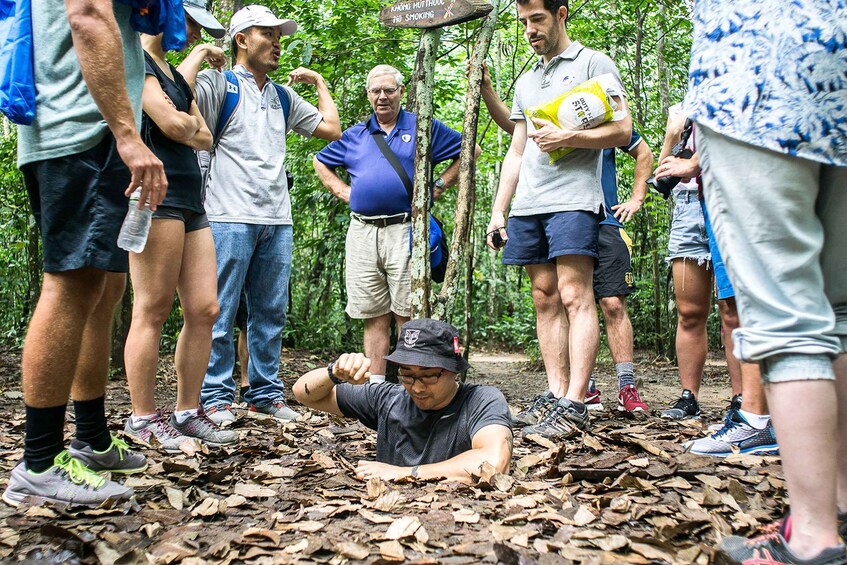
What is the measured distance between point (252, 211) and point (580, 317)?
2222mm

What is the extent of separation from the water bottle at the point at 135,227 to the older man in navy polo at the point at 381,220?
2.58 m

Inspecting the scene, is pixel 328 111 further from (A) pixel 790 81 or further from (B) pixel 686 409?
(A) pixel 790 81

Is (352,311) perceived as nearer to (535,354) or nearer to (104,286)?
(104,286)

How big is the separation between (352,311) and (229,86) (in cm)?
186

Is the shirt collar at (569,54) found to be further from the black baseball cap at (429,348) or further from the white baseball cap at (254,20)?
the black baseball cap at (429,348)

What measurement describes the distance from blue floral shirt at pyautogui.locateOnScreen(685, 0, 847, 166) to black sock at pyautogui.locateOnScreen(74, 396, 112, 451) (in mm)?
2631

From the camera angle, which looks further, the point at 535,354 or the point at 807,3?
the point at 535,354

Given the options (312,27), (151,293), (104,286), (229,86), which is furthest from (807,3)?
(312,27)

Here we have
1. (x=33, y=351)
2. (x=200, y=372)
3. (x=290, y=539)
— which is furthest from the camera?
(x=200, y=372)

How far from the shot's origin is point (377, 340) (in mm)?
5691

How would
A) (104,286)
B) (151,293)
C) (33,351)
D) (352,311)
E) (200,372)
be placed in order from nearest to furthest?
(33,351)
(104,286)
(151,293)
(200,372)
(352,311)

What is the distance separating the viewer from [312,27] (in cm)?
925

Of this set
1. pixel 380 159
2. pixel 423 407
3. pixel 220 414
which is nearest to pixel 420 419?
pixel 423 407

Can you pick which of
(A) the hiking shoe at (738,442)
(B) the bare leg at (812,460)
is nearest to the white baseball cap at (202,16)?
(A) the hiking shoe at (738,442)
